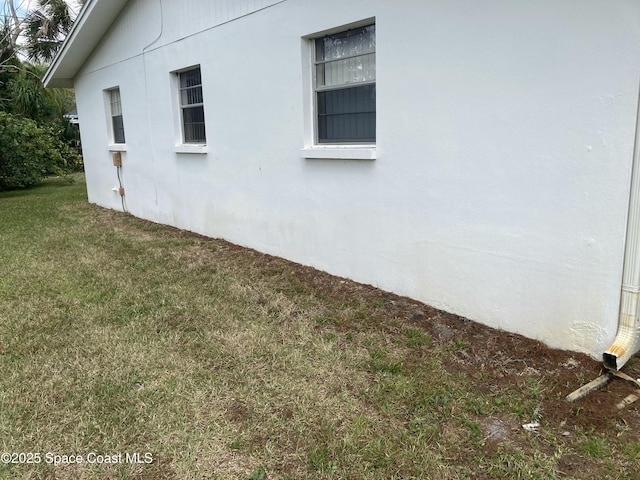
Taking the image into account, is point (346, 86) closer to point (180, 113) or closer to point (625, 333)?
point (625, 333)

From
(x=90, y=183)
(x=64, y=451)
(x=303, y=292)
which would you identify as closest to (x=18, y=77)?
(x=90, y=183)

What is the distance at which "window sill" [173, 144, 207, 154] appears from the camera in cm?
724

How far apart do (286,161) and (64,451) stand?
3.80m

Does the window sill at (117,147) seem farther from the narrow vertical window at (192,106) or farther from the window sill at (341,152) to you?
the window sill at (341,152)

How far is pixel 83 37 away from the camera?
977 centimetres

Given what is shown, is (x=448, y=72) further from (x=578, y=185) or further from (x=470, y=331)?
(x=470, y=331)

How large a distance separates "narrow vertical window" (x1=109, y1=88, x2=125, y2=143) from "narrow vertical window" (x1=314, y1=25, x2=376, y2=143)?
261 inches

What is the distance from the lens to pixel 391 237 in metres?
4.62

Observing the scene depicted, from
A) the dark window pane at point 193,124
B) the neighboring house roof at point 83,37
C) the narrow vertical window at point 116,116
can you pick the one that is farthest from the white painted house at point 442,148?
the narrow vertical window at point 116,116

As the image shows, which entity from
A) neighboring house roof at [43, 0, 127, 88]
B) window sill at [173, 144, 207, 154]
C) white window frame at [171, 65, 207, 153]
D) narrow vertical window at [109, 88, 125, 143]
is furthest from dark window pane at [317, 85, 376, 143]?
narrow vertical window at [109, 88, 125, 143]

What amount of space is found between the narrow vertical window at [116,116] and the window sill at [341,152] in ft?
22.1

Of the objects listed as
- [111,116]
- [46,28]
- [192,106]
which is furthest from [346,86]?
[46,28]

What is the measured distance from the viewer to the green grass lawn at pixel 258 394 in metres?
2.51

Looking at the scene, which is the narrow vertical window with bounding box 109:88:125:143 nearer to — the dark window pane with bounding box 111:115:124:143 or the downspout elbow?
the dark window pane with bounding box 111:115:124:143
